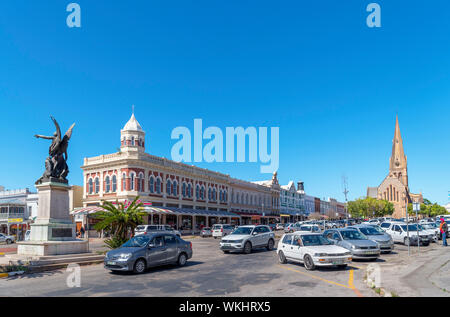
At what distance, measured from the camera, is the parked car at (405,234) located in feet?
90.4

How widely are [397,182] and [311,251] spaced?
13235 centimetres

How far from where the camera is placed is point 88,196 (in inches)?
2068

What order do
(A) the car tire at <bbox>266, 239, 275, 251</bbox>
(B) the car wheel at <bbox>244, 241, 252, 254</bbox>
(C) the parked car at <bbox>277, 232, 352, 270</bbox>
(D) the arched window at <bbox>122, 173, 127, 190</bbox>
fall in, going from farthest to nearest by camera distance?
(D) the arched window at <bbox>122, 173, 127, 190</bbox> → (A) the car tire at <bbox>266, 239, 275, 251</bbox> → (B) the car wheel at <bbox>244, 241, 252, 254</bbox> → (C) the parked car at <bbox>277, 232, 352, 270</bbox>

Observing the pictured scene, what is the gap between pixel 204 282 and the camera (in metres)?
12.5

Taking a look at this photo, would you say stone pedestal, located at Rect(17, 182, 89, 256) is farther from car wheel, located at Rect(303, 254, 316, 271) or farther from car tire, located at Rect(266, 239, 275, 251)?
car tire, located at Rect(266, 239, 275, 251)

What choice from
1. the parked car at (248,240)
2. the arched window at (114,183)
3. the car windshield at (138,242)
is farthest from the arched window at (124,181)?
the car windshield at (138,242)

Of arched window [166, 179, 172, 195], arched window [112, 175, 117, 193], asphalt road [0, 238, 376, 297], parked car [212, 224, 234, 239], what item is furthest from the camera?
arched window [166, 179, 172, 195]

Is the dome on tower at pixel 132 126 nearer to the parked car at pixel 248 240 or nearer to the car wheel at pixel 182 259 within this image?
the parked car at pixel 248 240

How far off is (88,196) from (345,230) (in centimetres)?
4205

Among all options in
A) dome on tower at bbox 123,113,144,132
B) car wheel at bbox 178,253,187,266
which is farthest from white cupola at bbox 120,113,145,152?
car wheel at bbox 178,253,187,266

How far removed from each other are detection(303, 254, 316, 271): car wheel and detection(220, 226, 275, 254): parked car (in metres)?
7.96

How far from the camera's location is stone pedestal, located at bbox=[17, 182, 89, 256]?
1727cm

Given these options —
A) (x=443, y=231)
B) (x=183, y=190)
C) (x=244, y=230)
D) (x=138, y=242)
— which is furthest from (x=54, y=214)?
(x=183, y=190)
